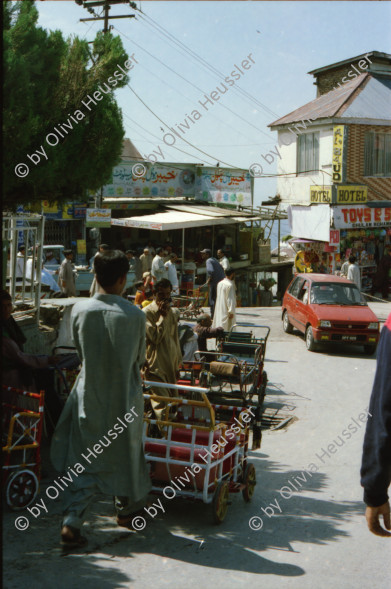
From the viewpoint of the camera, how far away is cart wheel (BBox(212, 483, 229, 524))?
5.28 metres

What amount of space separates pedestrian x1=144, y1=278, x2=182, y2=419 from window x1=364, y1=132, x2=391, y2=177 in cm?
2255

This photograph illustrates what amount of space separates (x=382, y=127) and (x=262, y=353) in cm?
2056

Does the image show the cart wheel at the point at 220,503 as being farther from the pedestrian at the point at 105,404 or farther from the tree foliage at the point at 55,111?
the tree foliage at the point at 55,111

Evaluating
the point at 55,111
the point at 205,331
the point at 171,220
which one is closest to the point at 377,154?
the point at 171,220

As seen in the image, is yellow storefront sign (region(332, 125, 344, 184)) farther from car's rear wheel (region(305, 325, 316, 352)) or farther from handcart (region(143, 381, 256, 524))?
handcart (region(143, 381, 256, 524))

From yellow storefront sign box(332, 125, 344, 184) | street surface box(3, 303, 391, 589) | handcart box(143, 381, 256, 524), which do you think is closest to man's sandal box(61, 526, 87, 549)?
street surface box(3, 303, 391, 589)

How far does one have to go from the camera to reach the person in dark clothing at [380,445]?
8.75 feet

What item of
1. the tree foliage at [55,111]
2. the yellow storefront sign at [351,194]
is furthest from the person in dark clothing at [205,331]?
the yellow storefront sign at [351,194]

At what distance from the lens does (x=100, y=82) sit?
284 inches

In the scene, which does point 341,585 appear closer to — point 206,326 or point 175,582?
point 175,582

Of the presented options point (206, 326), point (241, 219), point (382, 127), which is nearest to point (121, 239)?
point (241, 219)

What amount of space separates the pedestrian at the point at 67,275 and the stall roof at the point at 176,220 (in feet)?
21.6

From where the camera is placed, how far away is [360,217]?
26.7 m

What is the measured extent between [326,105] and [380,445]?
27903mm
